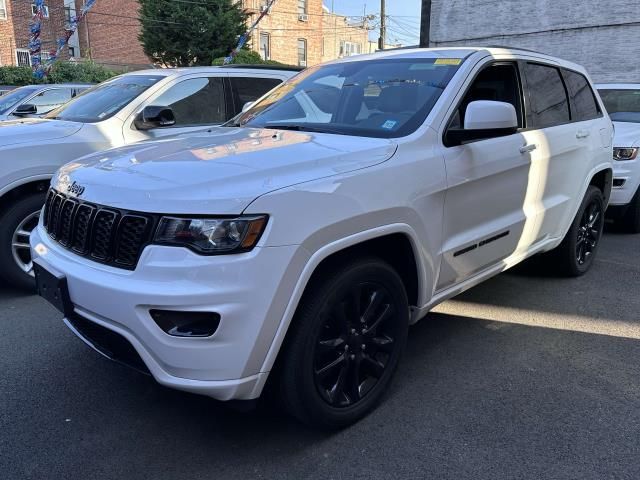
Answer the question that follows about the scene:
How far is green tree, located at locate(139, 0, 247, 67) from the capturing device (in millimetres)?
27531

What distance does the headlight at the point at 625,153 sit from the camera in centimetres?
653

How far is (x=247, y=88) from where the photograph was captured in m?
6.23

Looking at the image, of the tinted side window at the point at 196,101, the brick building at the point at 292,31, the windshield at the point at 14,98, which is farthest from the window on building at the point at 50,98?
the brick building at the point at 292,31

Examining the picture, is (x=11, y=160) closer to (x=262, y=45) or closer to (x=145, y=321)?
(x=145, y=321)

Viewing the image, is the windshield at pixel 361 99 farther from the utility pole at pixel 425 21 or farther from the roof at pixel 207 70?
the utility pole at pixel 425 21

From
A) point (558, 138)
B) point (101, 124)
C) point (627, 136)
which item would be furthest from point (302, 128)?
point (627, 136)

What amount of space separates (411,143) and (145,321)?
1603mm

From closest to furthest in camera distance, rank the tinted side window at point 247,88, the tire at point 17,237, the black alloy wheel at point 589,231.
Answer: the tire at point 17,237
the black alloy wheel at point 589,231
the tinted side window at point 247,88

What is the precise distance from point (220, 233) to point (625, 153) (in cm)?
604

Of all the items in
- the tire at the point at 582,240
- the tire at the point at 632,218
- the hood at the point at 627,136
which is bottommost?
the tire at the point at 632,218

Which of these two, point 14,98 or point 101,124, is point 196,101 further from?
point 14,98

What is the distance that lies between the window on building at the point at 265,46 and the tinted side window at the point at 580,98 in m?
31.3

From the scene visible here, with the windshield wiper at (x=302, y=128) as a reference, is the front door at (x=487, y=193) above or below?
below

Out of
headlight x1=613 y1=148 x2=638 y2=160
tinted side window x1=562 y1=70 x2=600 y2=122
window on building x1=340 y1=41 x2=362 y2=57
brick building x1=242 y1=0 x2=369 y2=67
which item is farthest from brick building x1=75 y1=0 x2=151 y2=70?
tinted side window x1=562 y1=70 x2=600 y2=122
